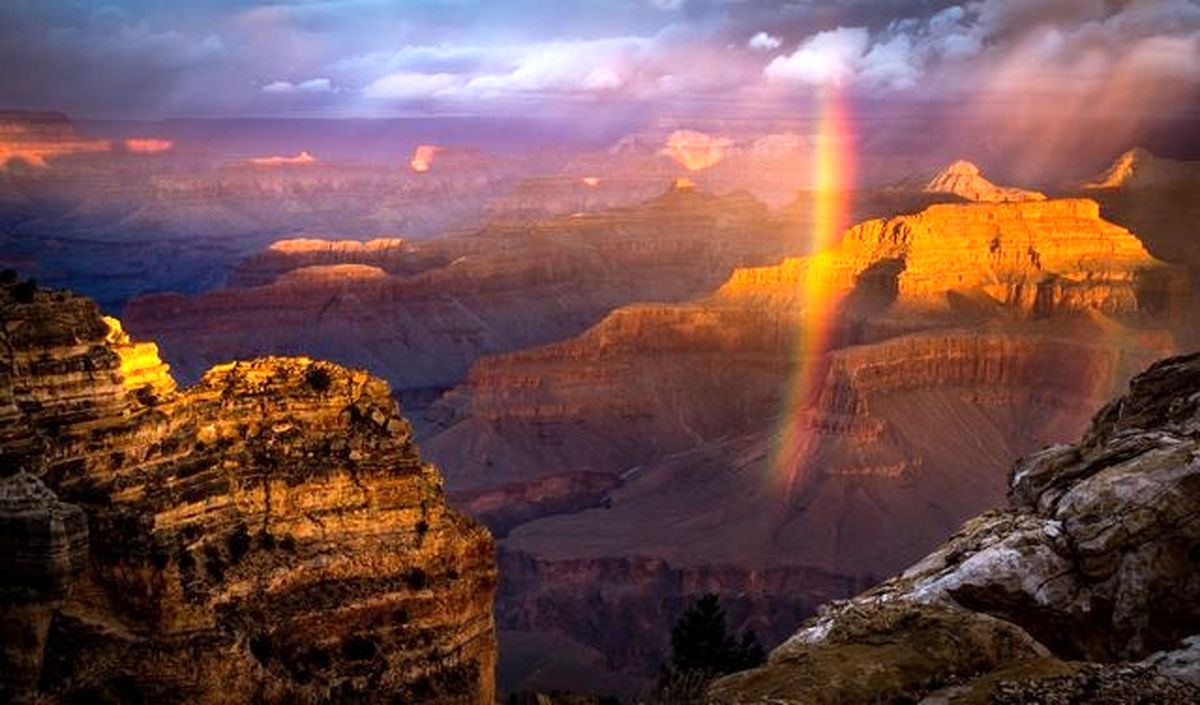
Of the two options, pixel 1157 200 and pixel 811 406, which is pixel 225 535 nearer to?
pixel 811 406

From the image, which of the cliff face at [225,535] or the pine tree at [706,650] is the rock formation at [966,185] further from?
the cliff face at [225,535]

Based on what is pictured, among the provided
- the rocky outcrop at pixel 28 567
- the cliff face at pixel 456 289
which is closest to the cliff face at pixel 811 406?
the cliff face at pixel 456 289

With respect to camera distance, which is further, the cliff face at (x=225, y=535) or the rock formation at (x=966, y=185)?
the rock formation at (x=966, y=185)

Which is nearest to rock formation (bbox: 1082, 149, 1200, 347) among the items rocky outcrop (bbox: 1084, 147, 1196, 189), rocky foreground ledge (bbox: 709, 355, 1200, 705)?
rocky outcrop (bbox: 1084, 147, 1196, 189)

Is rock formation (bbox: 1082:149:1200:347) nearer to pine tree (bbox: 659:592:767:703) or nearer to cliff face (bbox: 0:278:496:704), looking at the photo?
pine tree (bbox: 659:592:767:703)

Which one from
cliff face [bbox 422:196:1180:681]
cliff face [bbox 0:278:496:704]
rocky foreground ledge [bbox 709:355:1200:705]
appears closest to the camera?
rocky foreground ledge [bbox 709:355:1200:705]

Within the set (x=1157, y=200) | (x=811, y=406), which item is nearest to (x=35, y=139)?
(x=811, y=406)
